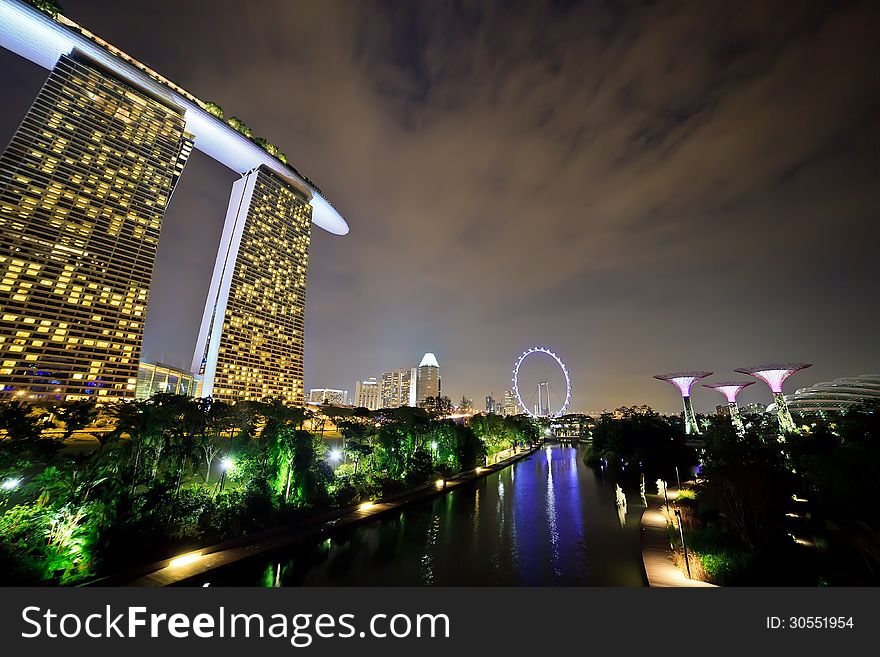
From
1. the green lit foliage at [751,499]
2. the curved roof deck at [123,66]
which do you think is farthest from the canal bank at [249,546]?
the curved roof deck at [123,66]

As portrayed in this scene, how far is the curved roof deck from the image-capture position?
84.4 m

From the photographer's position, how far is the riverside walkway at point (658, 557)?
15.3m

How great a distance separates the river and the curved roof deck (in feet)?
430

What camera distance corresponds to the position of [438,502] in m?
33.8

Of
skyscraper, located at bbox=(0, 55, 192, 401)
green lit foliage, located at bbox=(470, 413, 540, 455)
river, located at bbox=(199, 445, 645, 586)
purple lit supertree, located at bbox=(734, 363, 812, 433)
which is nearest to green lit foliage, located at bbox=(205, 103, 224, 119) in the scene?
skyscraper, located at bbox=(0, 55, 192, 401)

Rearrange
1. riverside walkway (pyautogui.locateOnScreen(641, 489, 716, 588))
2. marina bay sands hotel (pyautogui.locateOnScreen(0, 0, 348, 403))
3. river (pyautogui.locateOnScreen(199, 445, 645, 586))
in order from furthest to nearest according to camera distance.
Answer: marina bay sands hotel (pyautogui.locateOnScreen(0, 0, 348, 403)) → river (pyautogui.locateOnScreen(199, 445, 645, 586)) → riverside walkway (pyautogui.locateOnScreen(641, 489, 716, 588))

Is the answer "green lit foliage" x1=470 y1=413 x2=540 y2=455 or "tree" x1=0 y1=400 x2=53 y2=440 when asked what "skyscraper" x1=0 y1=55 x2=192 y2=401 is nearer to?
"tree" x1=0 y1=400 x2=53 y2=440

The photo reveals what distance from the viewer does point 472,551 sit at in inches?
870

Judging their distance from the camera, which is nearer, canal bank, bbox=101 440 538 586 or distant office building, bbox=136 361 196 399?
canal bank, bbox=101 440 538 586

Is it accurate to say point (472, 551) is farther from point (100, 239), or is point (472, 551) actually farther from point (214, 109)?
point (214, 109)

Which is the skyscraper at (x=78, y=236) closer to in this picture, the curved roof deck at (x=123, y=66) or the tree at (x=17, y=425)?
the curved roof deck at (x=123, y=66)

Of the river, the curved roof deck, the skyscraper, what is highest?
the curved roof deck
